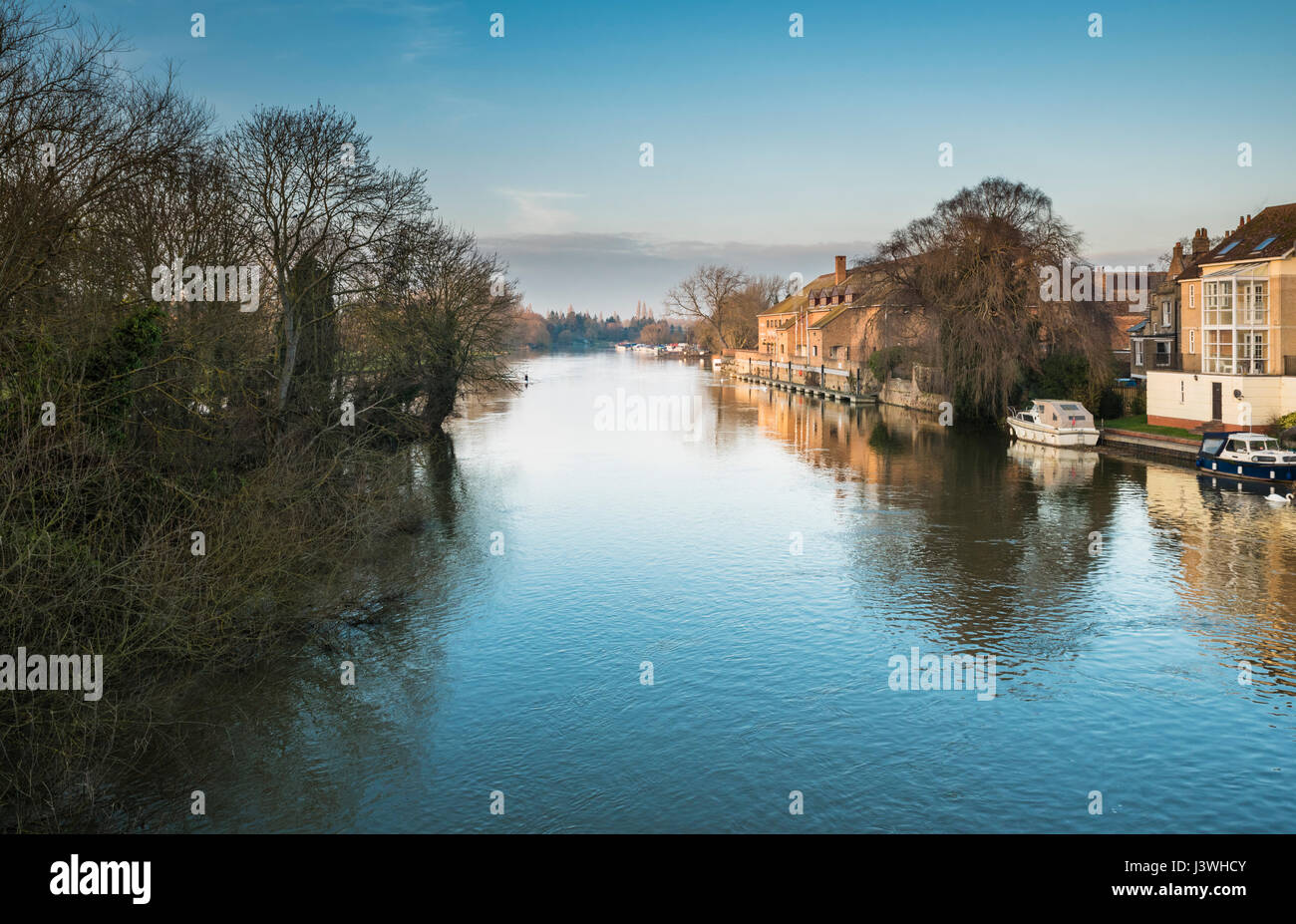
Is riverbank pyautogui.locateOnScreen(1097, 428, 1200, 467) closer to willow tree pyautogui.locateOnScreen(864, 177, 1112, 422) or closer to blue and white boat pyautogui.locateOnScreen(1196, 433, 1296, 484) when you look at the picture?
blue and white boat pyautogui.locateOnScreen(1196, 433, 1296, 484)

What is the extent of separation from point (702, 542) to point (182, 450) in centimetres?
1218

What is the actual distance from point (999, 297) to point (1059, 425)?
23.8ft

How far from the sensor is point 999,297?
4409 cm

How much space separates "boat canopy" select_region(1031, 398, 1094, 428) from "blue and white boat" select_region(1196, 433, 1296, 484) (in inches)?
298

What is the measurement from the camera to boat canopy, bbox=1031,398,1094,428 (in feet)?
131

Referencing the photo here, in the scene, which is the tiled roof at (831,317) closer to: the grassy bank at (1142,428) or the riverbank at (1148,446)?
the grassy bank at (1142,428)

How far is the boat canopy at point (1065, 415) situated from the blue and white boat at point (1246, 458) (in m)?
7.56

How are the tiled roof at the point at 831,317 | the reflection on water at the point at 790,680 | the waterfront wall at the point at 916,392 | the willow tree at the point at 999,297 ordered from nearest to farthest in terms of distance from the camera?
the reflection on water at the point at 790,680, the willow tree at the point at 999,297, the waterfront wall at the point at 916,392, the tiled roof at the point at 831,317

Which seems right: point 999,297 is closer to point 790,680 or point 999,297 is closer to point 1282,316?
point 1282,316

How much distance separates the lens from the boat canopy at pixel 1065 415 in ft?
131

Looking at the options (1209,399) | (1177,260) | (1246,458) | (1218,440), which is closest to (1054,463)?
(1218,440)

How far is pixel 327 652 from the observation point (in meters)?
15.7

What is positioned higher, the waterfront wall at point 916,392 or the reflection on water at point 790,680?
the waterfront wall at point 916,392

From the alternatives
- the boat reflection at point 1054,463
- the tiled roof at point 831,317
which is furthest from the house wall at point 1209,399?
the tiled roof at point 831,317
